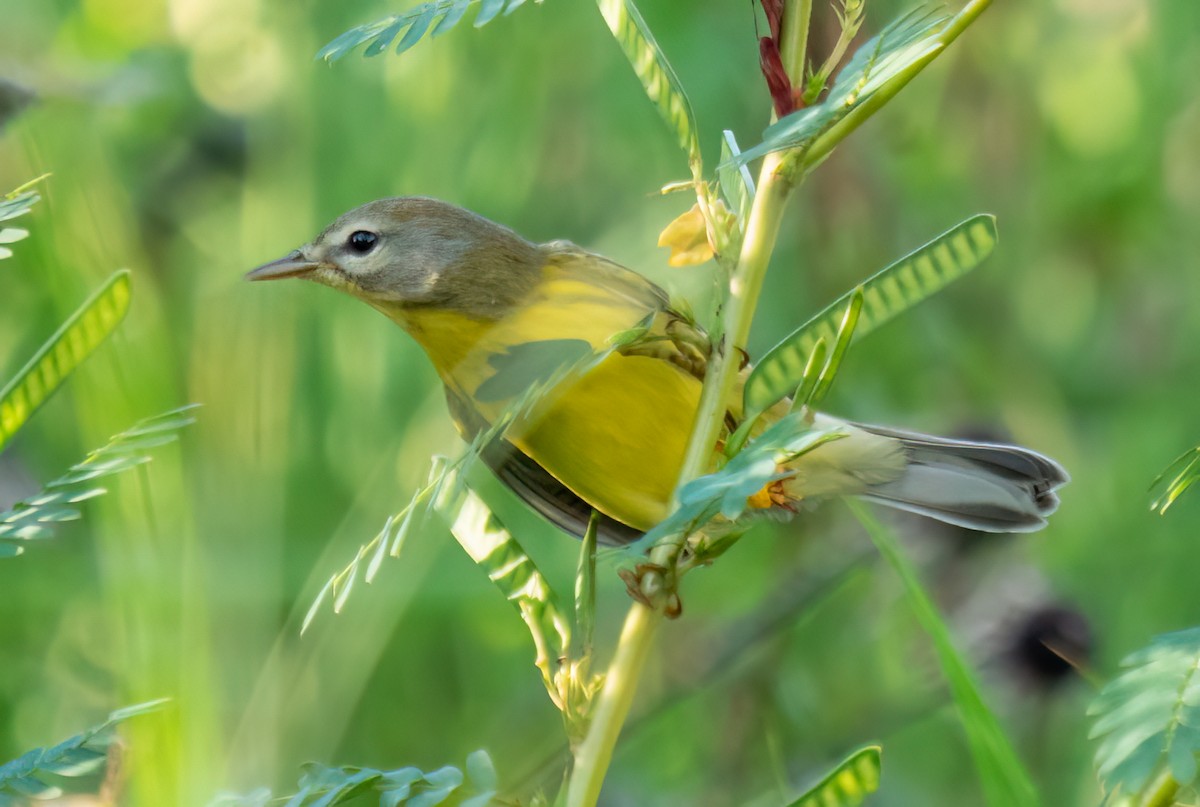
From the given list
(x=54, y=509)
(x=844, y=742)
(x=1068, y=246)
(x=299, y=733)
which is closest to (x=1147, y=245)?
(x=1068, y=246)

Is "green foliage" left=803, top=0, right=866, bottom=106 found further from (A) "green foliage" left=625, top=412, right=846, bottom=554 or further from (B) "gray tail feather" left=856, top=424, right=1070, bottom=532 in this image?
(B) "gray tail feather" left=856, top=424, right=1070, bottom=532

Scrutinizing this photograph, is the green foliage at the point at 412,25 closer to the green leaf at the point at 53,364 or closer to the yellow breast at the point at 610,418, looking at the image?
the green leaf at the point at 53,364

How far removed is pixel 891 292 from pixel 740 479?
0.26 m

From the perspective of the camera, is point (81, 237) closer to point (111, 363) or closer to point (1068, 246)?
point (111, 363)

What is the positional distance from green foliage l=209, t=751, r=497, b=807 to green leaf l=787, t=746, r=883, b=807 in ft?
0.60

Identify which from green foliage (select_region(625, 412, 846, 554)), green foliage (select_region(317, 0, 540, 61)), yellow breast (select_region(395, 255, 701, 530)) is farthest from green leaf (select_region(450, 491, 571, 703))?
yellow breast (select_region(395, 255, 701, 530))

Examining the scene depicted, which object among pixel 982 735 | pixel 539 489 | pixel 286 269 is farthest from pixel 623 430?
pixel 982 735

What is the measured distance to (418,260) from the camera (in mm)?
2018

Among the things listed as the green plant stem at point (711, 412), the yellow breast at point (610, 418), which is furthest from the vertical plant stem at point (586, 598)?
the yellow breast at point (610, 418)

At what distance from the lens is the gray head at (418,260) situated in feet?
6.53

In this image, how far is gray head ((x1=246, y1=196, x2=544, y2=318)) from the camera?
78.3 inches

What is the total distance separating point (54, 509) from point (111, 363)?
426 millimetres

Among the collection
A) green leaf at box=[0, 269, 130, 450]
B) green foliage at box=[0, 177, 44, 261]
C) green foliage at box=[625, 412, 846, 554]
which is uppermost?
green foliage at box=[0, 177, 44, 261]

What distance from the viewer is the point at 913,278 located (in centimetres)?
89
